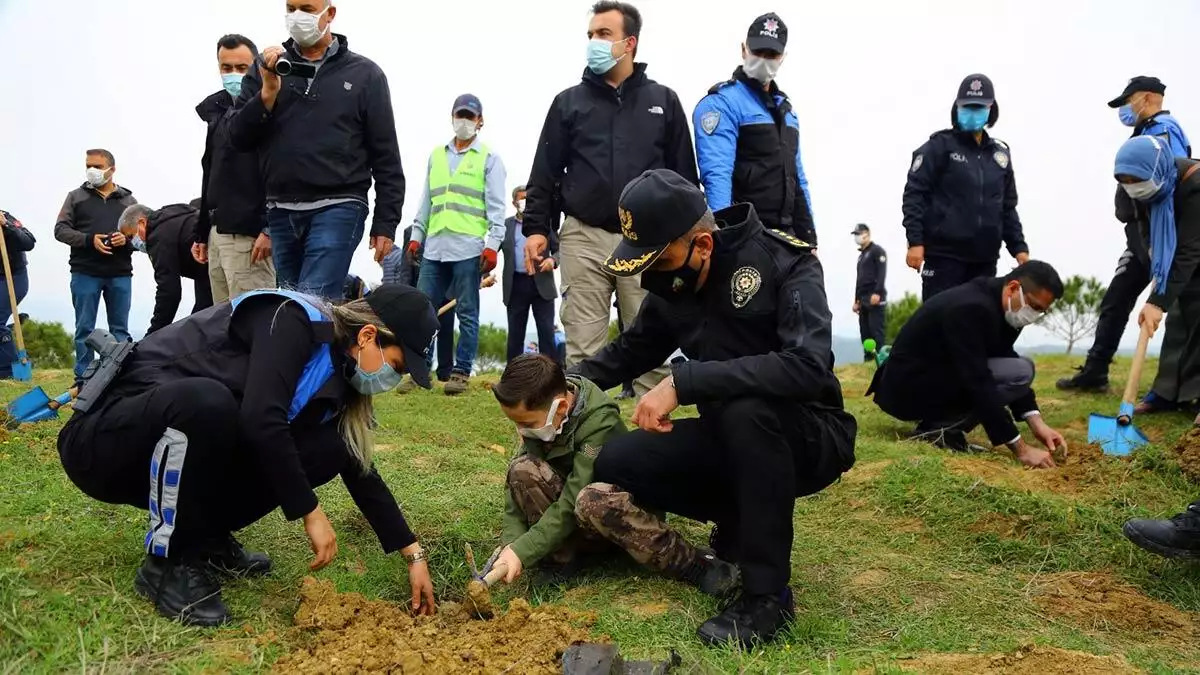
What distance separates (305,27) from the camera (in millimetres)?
4684

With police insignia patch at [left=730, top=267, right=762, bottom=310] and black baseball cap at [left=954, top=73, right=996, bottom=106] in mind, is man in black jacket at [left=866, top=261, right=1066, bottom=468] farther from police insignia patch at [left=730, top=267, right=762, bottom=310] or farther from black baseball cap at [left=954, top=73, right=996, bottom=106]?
police insignia patch at [left=730, top=267, right=762, bottom=310]

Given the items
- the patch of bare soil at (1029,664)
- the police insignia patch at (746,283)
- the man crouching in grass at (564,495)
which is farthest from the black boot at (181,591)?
the patch of bare soil at (1029,664)

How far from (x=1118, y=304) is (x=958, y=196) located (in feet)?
4.93

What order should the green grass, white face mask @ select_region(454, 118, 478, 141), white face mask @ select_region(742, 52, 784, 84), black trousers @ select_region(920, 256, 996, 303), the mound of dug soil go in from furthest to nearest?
white face mask @ select_region(454, 118, 478, 141), black trousers @ select_region(920, 256, 996, 303), white face mask @ select_region(742, 52, 784, 84), the green grass, the mound of dug soil

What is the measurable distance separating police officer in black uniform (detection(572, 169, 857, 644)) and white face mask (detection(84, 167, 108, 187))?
7.00m

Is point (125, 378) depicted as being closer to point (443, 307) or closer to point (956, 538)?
point (956, 538)

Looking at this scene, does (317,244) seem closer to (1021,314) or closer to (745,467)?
(745,467)

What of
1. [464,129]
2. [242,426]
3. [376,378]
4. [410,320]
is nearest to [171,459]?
[242,426]

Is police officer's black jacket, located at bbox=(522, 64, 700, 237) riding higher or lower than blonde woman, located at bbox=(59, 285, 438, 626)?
higher

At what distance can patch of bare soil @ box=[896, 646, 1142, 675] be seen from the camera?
8.02 ft

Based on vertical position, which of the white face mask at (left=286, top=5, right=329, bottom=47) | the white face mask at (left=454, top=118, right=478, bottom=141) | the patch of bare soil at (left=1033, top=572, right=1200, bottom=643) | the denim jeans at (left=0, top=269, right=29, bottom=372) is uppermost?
the white face mask at (left=286, top=5, right=329, bottom=47)

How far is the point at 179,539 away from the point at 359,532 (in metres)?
0.94

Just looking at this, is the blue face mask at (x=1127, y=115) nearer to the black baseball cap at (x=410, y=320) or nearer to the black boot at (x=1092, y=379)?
the black boot at (x=1092, y=379)

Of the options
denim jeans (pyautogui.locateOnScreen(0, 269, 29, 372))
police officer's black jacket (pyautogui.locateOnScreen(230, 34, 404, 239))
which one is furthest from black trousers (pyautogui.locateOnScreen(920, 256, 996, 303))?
denim jeans (pyautogui.locateOnScreen(0, 269, 29, 372))
